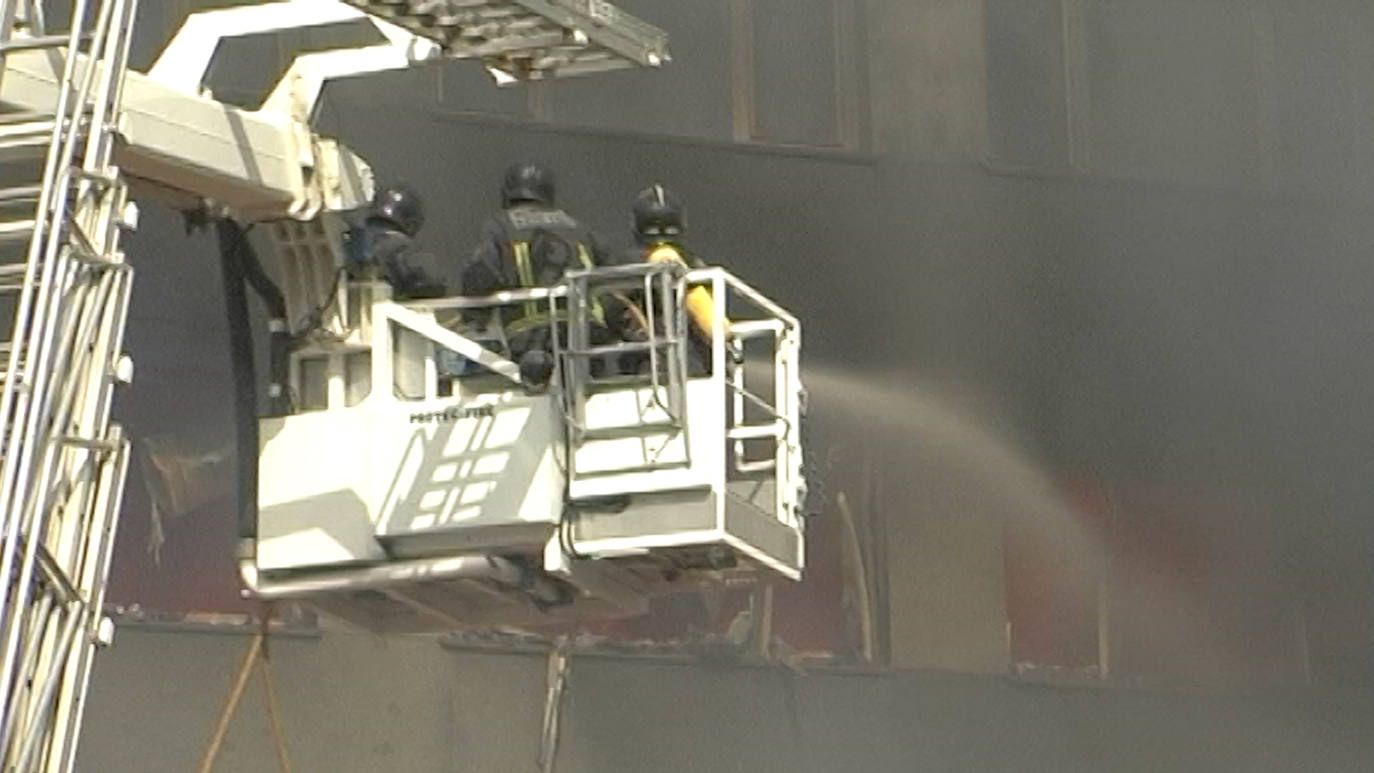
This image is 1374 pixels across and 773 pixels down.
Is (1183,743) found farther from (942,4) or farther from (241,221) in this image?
(241,221)

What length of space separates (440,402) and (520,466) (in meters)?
0.46

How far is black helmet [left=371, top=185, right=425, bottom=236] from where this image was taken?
11.8 metres

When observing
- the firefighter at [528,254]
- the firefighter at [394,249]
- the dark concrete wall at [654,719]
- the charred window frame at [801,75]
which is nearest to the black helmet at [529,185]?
the firefighter at [528,254]

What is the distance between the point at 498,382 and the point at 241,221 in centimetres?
116

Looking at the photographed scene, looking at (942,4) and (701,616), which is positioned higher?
(942,4)

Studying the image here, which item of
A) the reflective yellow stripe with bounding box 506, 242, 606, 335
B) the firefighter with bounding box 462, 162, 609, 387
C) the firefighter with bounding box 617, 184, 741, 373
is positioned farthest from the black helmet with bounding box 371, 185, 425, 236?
the firefighter with bounding box 617, 184, 741, 373

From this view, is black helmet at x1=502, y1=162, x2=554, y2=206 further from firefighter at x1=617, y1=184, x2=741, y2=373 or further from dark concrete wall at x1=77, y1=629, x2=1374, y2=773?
dark concrete wall at x1=77, y1=629, x2=1374, y2=773

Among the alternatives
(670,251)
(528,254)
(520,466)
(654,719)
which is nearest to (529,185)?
(528,254)

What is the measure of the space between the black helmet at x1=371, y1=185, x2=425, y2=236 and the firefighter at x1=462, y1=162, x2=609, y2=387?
50cm

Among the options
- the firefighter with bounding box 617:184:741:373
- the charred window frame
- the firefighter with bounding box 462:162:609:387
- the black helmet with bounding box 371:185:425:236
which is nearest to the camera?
the firefighter with bounding box 617:184:741:373

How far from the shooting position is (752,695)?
17.3 meters

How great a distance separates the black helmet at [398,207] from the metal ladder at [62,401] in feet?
8.02

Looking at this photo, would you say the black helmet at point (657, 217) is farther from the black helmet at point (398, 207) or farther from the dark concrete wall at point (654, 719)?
the dark concrete wall at point (654, 719)

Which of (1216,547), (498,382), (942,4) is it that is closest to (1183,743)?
(1216,547)
